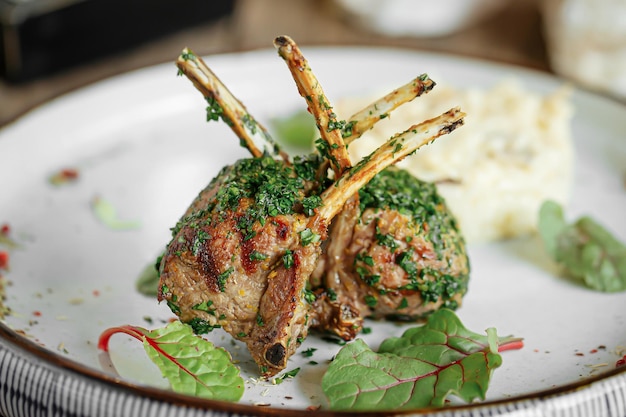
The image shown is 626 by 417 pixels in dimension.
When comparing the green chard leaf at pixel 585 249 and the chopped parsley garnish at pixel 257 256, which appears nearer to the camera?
the chopped parsley garnish at pixel 257 256

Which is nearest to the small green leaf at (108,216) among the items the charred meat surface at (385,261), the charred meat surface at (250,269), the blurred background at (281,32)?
the blurred background at (281,32)

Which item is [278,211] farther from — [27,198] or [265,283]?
[27,198]

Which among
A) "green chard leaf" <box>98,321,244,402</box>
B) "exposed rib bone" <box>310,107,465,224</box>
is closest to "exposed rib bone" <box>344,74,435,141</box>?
"exposed rib bone" <box>310,107,465,224</box>

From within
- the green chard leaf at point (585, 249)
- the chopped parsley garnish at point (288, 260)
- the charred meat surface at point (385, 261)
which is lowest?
the chopped parsley garnish at point (288, 260)

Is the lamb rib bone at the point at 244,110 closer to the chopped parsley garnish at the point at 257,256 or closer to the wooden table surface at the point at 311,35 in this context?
the chopped parsley garnish at the point at 257,256

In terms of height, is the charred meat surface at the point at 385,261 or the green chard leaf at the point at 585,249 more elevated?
the green chard leaf at the point at 585,249

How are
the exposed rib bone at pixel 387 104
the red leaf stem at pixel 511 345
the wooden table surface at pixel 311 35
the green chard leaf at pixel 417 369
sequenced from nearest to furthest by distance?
the green chard leaf at pixel 417 369 < the exposed rib bone at pixel 387 104 < the red leaf stem at pixel 511 345 < the wooden table surface at pixel 311 35

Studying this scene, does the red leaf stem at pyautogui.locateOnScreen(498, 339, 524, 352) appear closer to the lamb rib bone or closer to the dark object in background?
the lamb rib bone

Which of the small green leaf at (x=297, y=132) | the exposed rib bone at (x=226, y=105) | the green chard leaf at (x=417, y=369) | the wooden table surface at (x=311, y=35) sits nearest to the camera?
the green chard leaf at (x=417, y=369)
